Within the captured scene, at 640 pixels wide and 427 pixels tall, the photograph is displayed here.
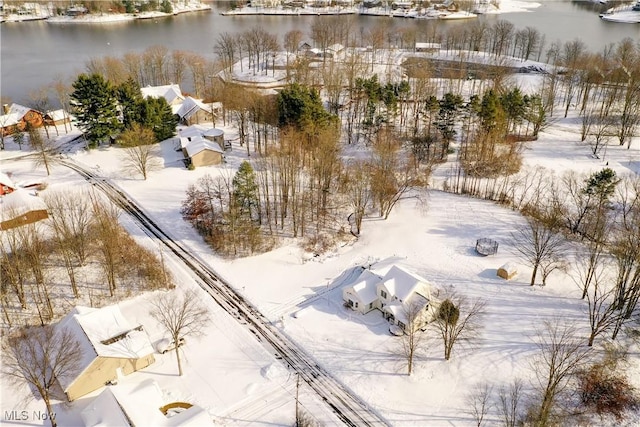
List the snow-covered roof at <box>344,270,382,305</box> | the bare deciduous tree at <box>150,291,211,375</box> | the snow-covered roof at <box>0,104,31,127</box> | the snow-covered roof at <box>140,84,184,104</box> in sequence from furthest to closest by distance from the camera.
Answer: the snow-covered roof at <box>140,84,184,104</box> → the snow-covered roof at <box>0,104,31,127</box> → the snow-covered roof at <box>344,270,382,305</box> → the bare deciduous tree at <box>150,291,211,375</box>

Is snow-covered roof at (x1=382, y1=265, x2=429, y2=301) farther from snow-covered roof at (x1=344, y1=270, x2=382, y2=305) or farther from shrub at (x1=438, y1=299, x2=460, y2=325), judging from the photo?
shrub at (x1=438, y1=299, x2=460, y2=325)

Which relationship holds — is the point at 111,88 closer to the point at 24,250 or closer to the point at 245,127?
the point at 245,127

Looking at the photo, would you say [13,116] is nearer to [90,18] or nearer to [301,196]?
[301,196]

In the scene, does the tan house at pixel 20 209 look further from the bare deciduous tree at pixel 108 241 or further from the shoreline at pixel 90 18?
the shoreline at pixel 90 18

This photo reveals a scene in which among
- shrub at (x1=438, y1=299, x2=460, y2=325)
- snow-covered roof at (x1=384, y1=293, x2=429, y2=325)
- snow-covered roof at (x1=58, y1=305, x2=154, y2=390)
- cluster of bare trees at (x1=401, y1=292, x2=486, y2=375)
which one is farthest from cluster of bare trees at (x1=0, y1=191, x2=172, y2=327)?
shrub at (x1=438, y1=299, x2=460, y2=325)

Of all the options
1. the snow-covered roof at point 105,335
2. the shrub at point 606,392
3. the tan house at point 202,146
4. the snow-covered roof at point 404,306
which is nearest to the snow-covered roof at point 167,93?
the tan house at point 202,146

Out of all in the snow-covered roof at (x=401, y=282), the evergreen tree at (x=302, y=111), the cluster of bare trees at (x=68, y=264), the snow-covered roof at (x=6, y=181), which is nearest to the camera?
the snow-covered roof at (x=401, y=282)

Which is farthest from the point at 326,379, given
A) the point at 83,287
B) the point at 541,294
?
the point at 83,287
